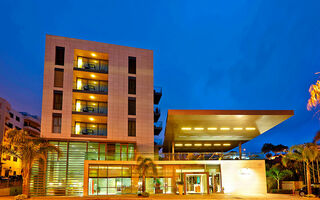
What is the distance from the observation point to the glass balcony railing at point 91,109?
3355 centimetres

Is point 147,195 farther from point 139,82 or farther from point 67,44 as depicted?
point 67,44

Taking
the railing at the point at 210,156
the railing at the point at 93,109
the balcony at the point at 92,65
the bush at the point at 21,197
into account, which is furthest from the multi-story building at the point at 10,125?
the railing at the point at 210,156

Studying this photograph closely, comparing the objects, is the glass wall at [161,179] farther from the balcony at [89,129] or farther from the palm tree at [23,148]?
the palm tree at [23,148]

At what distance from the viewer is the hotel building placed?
28.7m

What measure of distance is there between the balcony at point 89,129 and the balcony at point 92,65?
607 cm

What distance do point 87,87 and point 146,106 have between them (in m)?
6.89

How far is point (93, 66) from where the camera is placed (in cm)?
3497

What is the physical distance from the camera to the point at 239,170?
29547 millimetres

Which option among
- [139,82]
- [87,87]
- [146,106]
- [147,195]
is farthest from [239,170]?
[87,87]

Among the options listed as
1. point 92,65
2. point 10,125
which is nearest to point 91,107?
point 92,65

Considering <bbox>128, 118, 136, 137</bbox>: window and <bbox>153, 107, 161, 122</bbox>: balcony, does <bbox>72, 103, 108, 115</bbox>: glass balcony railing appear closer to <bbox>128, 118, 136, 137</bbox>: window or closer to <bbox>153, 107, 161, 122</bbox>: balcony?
<bbox>128, 118, 136, 137</bbox>: window

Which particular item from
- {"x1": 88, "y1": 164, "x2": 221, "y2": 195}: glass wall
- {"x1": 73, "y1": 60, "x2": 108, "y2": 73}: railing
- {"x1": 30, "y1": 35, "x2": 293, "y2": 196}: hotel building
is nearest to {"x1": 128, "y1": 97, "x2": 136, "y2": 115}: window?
{"x1": 30, "y1": 35, "x2": 293, "y2": 196}: hotel building

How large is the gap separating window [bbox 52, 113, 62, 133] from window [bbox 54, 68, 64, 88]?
312cm

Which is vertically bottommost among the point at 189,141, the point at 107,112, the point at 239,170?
the point at 239,170
